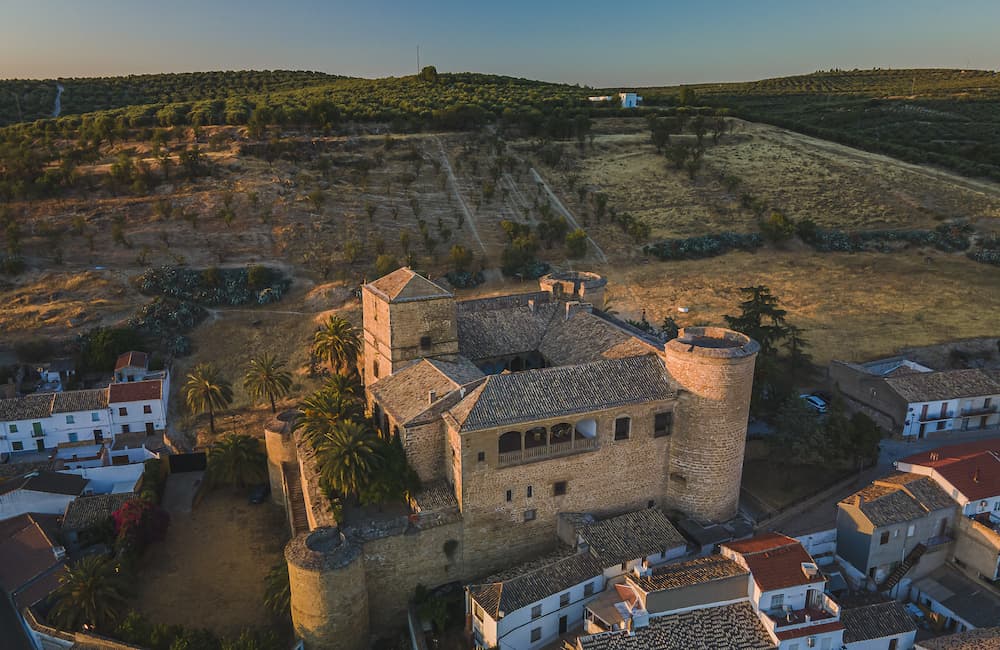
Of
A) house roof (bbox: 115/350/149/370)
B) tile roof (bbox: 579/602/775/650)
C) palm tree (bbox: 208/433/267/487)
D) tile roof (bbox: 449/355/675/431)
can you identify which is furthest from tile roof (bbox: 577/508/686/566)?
house roof (bbox: 115/350/149/370)

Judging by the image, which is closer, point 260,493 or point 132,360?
point 260,493

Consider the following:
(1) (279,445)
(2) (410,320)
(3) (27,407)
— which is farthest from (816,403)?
(3) (27,407)

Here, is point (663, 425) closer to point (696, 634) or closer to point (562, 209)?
point (696, 634)

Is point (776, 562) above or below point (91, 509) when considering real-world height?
above

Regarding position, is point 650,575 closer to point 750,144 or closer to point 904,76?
point 750,144

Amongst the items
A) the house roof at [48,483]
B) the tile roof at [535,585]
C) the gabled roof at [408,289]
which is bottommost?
the house roof at [48,483]

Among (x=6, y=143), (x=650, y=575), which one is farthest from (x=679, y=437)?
(x=6, y=143)

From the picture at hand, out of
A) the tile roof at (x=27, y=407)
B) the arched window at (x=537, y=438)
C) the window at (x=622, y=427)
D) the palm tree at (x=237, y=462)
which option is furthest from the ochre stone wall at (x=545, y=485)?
the tile roof at (x=27, y=407)

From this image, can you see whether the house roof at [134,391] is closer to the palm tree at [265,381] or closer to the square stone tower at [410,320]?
the palm tree at [265,381]
